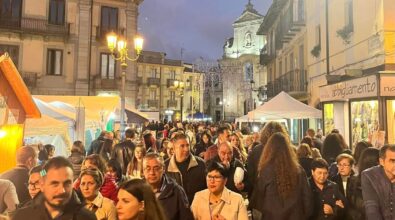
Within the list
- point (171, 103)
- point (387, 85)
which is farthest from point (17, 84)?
point (171, 103)

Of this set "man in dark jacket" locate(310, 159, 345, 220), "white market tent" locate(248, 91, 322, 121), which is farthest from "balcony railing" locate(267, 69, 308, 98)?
"man in dark jacket" locate(310, 159, 345, 220)

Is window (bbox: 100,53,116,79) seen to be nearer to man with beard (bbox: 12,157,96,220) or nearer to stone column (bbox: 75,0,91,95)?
stone column (bbox: 75,0,91,95)

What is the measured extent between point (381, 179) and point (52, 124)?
306 inches

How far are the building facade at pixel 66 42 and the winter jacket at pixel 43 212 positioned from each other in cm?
2655

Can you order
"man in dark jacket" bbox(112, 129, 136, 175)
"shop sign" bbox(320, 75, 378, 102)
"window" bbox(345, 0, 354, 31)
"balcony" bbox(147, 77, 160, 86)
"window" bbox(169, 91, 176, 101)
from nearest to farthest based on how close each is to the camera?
"man in dark jacket" bbox(112, 129, 136, 175)
"shop sign" bbox(320, 75, 378, 102)
"window" bbox(345, 0, 354, 31)
"balcony" bbox(147, 77, 160, 86)
"window" bbox(169, 91, 176, 101)

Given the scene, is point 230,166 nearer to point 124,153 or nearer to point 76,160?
point 124,153

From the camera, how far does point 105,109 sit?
13.8 meters

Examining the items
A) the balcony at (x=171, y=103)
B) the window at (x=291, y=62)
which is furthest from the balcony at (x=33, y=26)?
the balcony at (x=171, y=103)

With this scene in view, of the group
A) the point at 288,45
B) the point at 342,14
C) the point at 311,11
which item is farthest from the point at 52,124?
the point at 288,45

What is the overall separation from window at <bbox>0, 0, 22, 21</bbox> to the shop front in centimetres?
2234

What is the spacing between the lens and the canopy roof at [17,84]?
5.66 m

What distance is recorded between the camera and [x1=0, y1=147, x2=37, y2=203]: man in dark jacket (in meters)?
4.44

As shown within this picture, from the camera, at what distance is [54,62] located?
27.9 m

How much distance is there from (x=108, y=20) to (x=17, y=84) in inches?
973
